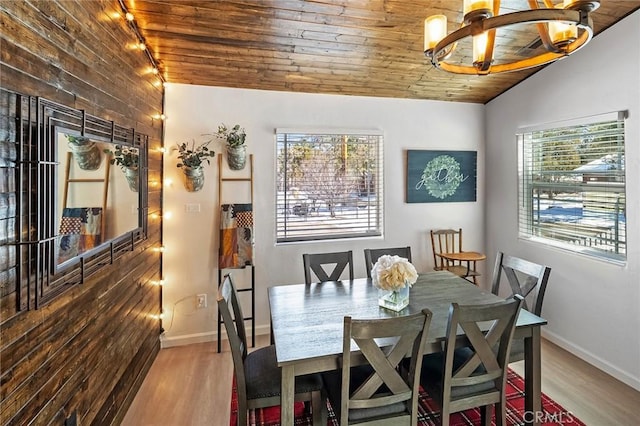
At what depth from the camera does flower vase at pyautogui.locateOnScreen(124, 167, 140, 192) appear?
2.27m

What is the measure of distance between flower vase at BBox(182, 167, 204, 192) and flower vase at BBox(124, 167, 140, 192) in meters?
0.64

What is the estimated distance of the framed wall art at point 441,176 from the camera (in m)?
3.90

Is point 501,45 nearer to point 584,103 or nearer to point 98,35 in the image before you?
point 584,103

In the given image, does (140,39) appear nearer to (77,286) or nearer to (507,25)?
(77,286)

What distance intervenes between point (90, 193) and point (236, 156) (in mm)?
1583

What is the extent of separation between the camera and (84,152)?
1.73 m

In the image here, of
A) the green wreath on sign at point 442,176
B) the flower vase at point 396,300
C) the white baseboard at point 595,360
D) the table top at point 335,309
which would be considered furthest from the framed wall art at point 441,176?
the flower vase at point 396,300

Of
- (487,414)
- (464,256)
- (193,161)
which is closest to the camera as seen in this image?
(487,414)

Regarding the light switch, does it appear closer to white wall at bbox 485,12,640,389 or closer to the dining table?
the dining table

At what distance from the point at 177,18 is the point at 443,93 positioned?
2.79 meters

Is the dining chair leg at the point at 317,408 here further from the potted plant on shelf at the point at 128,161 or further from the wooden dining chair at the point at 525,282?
the potted plant on shelf at the point at 128,161

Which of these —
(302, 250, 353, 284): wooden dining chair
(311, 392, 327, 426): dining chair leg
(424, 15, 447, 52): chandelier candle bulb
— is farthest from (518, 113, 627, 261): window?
(311, 392, 327, 426): dining chair leg

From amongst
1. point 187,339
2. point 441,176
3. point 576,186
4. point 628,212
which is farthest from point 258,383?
point 576,186

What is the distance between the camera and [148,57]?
9.02 feet
